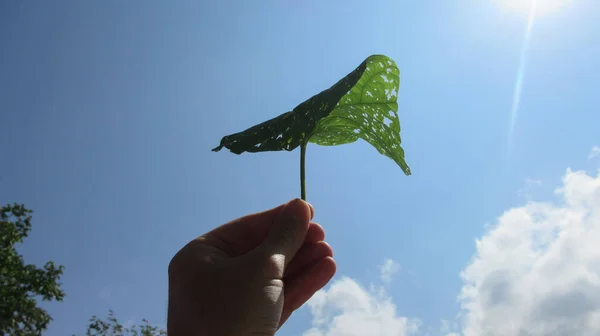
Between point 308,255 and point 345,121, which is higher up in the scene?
point 345,121

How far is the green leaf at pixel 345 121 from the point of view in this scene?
113 inches

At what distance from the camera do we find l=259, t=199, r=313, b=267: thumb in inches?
102

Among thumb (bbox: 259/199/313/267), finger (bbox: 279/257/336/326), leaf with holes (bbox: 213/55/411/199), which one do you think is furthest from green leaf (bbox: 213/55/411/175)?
finger (bbox: 279/257/336/326)

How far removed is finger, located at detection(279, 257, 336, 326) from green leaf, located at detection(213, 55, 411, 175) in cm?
86

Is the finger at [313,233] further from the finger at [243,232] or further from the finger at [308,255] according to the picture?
the finger at [243,232]

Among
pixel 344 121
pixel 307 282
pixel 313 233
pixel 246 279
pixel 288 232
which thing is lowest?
pixel 246 279

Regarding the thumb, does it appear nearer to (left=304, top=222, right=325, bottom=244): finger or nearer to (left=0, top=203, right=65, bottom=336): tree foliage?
(left=304, top=222, right=325, bottom=244): finger

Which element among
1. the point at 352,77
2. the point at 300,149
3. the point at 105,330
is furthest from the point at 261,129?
the point at 105,330

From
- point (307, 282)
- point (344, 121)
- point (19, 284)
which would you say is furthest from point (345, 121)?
point (19, 284)

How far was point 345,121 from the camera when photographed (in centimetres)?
335

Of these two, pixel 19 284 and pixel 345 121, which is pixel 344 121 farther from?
pixel 19 284

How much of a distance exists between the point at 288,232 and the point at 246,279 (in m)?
0.43

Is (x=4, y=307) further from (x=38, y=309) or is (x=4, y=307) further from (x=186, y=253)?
(x=186, y=253)

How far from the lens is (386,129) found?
3.31 m
